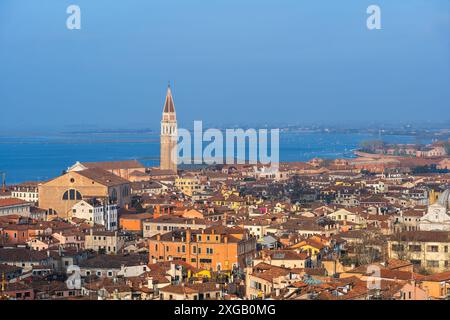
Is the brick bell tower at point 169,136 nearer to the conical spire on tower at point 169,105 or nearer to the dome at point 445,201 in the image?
the conical spire on tower at point 169,105

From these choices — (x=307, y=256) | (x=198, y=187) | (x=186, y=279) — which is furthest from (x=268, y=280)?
(x=198, y=187)

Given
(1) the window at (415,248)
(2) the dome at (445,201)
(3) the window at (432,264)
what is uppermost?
(2) the dome at (445,201)

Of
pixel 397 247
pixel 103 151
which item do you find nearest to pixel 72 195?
pixel 397 247

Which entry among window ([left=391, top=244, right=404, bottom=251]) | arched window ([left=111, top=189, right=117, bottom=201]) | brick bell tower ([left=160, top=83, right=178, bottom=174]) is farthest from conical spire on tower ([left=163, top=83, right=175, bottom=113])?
window ([left=391, top=244, right=404, bottom=251])

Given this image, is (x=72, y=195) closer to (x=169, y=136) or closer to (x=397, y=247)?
(x=397, y=247)

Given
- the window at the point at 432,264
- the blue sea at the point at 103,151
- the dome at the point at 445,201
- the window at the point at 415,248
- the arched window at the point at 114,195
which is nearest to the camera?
the window at the point at 432,264

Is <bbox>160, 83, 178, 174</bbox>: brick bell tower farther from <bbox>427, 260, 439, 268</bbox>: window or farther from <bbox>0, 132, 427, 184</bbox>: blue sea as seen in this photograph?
<bbox>427, 260, 439, 268</bbox>: window

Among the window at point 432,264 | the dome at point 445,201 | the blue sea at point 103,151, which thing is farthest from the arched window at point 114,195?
the blue sea at point 103,151
